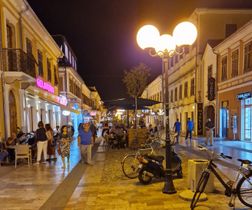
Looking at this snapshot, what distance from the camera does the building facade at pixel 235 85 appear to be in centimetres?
1730

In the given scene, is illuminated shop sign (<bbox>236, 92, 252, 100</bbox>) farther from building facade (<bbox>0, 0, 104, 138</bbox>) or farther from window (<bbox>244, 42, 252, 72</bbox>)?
building facade (<bbox>0, 0, 104, 138</bbox>)

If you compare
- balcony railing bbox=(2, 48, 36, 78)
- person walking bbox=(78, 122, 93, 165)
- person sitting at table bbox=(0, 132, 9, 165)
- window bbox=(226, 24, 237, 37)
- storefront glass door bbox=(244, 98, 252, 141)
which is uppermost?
window bbox=(226, 24, 237, 37)

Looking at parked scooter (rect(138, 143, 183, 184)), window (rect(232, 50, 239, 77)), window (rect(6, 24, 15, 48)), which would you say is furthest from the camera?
window (rect(232, 50, 239, 77))

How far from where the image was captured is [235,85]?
19.0m

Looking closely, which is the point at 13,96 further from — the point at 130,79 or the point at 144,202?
the point at 130,79

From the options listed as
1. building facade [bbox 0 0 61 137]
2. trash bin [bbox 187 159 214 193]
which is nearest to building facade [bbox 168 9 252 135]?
building facade [bbox 0 0 61 137]

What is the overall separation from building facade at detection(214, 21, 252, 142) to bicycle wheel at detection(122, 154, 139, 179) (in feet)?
36.9

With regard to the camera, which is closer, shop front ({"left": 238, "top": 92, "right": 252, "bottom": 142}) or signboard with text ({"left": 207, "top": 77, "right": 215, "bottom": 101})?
shop front ({"left": 238, "top": 92, "right": 252, "bottom": 142})

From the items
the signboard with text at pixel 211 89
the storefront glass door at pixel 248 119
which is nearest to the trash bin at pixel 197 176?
the storefront glass door at pixel 248 119

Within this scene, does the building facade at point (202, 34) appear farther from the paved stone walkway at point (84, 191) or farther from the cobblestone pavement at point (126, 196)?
the cobblestone pavement at point (126, 196)

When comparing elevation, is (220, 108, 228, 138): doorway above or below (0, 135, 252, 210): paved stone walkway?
above

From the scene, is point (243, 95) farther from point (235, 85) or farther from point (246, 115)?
point (235, 85)

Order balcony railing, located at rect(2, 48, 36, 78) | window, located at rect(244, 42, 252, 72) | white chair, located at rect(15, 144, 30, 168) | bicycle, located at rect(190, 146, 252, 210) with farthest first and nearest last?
window, located at rect(244, 42, 252, 72) → balcony railing, located at rect(2, 48, 36, 78) → white chair, located at rect(15, 144, 30, 168) → bicycle, located at rect(190, 146, 252, 210)

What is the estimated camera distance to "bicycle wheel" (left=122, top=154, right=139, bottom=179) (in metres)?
7.97
